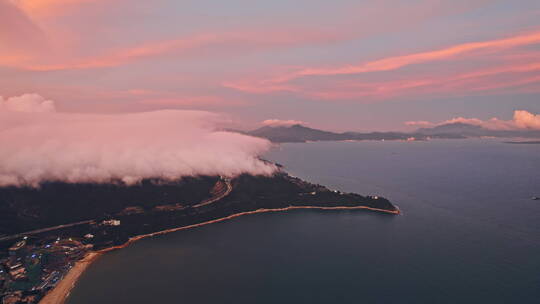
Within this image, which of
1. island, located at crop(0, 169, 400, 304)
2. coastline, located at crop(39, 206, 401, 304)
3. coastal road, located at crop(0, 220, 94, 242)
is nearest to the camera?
coastline, located at crop(39, 206, 401, 304)

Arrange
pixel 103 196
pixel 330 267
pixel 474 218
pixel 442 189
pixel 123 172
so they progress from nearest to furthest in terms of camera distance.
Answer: pixel 330 267, pixel 474 218, pixel 103 196, pixel 123 172, pixel 442 189

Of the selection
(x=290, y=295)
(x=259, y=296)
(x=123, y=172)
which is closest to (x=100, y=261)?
(x=259, y=296)

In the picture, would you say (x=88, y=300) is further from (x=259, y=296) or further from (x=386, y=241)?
(x=386, y=241)

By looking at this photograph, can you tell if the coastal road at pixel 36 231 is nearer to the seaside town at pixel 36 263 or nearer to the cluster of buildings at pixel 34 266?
the seaside town at pixel 36 263

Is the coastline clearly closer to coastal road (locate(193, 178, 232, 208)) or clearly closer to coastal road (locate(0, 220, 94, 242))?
coastal road (locate(193, 178, 232, 208))

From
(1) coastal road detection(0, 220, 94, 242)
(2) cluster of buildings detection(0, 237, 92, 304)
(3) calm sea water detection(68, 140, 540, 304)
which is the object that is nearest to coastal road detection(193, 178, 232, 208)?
(3) calm sea water detection(68, 140, 540, 304)

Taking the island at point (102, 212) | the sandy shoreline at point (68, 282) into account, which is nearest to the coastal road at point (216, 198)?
the island at point (102, 212)

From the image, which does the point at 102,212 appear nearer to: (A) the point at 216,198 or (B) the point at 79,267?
(B) the point at 79,267
